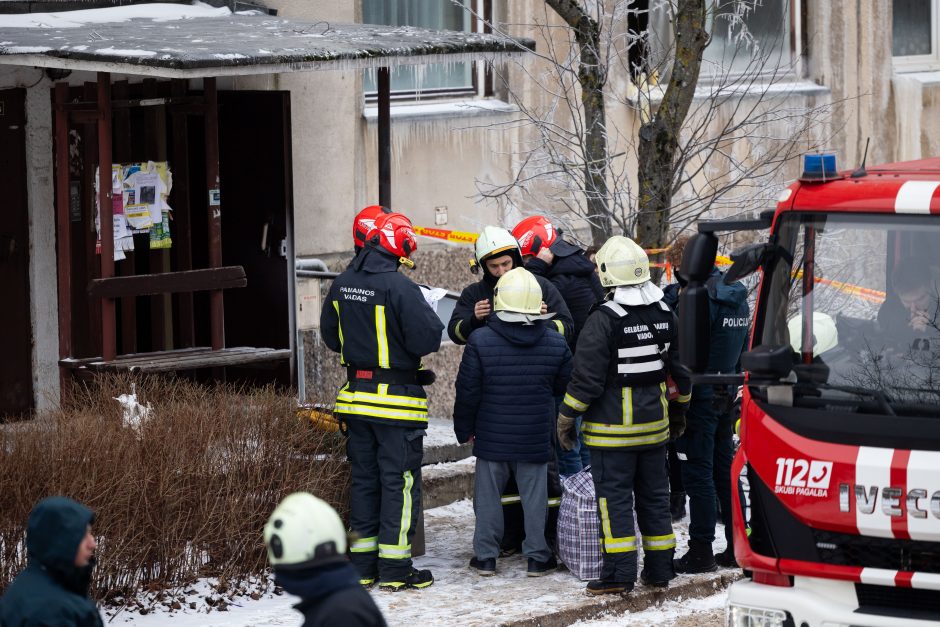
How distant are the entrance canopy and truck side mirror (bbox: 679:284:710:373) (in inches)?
145

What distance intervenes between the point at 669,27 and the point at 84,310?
6874mm

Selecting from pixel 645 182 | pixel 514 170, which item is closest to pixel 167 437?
pixel 645 182

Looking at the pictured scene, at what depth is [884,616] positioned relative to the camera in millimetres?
5355

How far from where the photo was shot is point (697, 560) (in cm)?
823

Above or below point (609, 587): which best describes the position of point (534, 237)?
above

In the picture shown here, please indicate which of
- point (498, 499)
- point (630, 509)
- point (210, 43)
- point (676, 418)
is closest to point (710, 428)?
point (676, 418)

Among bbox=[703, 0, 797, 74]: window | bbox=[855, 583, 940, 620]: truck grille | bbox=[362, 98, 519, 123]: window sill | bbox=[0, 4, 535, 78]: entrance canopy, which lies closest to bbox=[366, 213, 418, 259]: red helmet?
bbox=[0, 4, 535, 78]: entrance canopy

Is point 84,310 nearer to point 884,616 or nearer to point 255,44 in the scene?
point 255,44

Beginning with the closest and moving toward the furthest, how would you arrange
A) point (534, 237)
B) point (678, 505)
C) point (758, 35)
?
point (534, 237)
point (678, 505)
point (758, 35)

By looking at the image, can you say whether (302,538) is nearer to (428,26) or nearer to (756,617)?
(756,617)

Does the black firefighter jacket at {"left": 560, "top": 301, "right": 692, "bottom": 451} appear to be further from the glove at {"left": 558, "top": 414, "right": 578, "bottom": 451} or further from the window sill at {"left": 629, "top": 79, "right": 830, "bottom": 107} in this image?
the window sill at {"left": 629, "top": 79, "right": 830, "bottom": 107}

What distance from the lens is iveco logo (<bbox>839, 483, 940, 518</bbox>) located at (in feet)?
17.3

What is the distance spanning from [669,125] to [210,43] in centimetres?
311

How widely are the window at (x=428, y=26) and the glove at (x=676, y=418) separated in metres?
5.57
